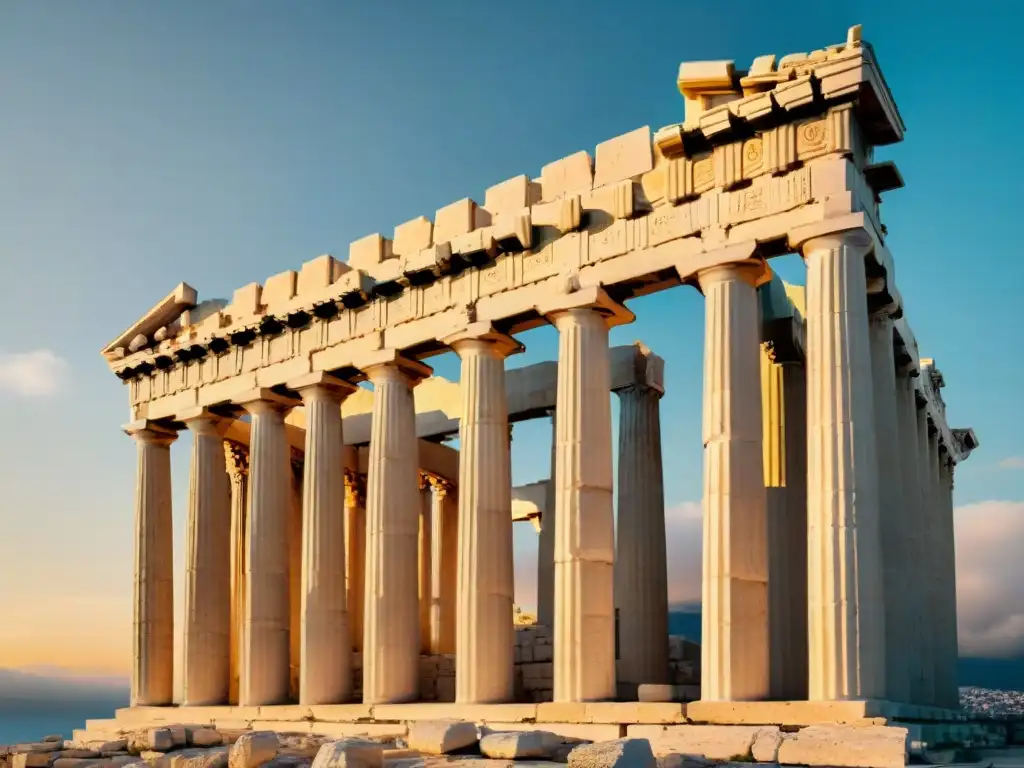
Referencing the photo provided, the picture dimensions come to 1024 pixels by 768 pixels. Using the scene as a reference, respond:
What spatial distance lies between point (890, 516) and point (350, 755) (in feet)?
42.4

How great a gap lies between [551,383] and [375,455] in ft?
22.7

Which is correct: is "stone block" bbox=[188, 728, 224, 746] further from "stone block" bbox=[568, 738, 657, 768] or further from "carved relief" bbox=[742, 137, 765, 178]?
"carved relief" bbox=[742, 137, 765, 178]

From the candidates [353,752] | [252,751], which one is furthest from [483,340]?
[353,752]

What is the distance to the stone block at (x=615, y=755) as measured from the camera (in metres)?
17.5

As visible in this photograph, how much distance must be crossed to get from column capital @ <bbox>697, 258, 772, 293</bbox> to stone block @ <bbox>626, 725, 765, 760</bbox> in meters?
8.80

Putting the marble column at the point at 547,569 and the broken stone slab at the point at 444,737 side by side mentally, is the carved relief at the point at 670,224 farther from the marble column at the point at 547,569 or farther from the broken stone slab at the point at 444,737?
the marble column at the point at 547,569

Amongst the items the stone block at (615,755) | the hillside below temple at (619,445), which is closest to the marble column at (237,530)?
the hillside below temple at (619,445)

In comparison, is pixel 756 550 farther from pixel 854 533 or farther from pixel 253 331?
pixel 253 331

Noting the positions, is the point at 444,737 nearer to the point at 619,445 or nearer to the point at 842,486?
the point at 842,486

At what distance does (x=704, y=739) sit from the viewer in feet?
75.6

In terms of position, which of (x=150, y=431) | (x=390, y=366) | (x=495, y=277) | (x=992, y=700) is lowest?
(x=992, y=700)

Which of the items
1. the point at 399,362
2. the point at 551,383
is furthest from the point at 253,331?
the point at 551,383

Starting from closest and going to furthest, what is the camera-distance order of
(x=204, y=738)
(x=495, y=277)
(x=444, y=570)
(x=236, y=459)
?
(x=204, y=738) → (x=495, y=277) → (x=236, y=459) → (x=444, y=570)

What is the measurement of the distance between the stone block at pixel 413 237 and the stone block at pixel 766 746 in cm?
1603
